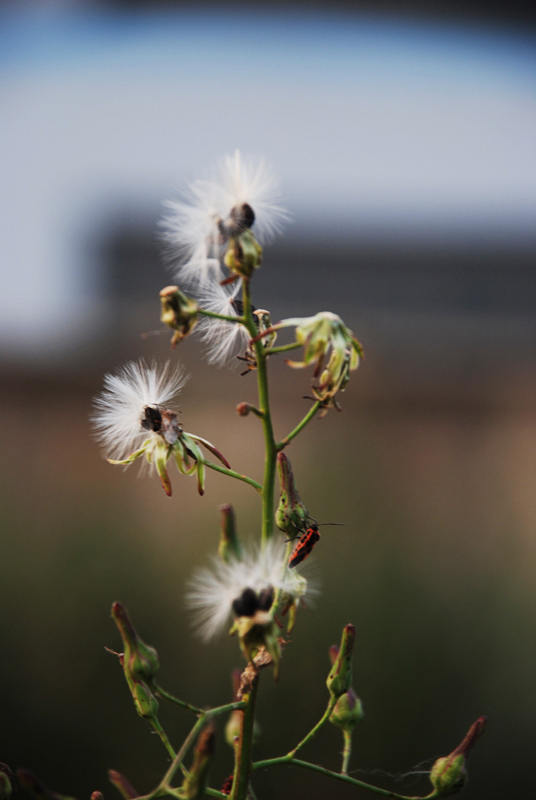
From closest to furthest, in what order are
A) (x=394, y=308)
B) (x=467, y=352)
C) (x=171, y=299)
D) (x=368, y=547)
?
(x=171, y=299) → (x=368, y=547) → (x=467, y=352) → (x=394, y=308)

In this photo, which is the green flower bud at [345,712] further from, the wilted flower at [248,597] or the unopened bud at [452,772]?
the wilted flower at [248,597]

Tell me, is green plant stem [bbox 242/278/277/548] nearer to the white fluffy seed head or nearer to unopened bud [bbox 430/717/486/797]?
the white fluffy seed head

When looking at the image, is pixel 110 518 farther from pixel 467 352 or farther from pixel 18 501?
pixel 467 352

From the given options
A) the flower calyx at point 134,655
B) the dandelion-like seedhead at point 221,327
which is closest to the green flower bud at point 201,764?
the flower calyx at point 134,655

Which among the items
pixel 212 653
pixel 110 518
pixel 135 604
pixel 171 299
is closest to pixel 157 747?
pixel 212 653

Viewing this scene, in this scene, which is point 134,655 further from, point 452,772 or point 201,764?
point 452,772

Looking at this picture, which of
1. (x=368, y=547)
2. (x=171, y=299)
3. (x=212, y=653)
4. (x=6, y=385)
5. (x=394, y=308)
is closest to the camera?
(x=171, y=299)

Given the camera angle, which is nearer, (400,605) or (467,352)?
(400,605)

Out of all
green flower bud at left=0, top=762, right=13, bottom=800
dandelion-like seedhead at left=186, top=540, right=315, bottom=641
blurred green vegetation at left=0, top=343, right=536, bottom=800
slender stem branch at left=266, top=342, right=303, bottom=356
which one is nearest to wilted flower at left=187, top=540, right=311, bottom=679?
dandelion-like seedhead at left=186, top=540, right=315, bottom=641
